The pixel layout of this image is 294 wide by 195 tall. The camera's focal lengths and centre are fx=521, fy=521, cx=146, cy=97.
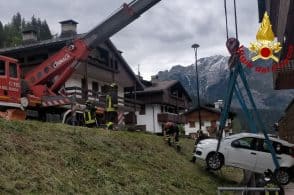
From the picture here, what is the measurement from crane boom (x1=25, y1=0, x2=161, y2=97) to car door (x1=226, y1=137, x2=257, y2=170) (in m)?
7.55

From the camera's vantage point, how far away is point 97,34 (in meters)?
24.9

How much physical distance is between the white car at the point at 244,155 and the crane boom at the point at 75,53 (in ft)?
23.1

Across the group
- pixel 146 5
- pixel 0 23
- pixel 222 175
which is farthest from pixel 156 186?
pixel 0 23

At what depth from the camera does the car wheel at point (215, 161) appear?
20438 millimetres

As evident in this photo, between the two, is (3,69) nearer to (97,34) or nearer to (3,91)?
(3,91)

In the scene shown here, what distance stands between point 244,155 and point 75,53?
958 centimetres

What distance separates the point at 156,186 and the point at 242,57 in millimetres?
4296

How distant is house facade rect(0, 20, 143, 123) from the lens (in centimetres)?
3441

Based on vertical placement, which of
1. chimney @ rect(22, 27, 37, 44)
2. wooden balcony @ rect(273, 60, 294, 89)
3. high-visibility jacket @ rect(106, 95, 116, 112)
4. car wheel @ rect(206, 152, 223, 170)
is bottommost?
car wheel @ rect(206, 152, 223, 170)

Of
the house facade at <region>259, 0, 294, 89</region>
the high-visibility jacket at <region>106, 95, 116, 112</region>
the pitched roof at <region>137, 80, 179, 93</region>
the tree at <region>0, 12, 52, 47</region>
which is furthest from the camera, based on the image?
the tree at <region>0, 12, 52, 47</region>

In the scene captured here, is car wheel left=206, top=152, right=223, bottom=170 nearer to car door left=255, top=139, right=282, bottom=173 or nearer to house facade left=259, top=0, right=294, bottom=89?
car door left=255, top=139, right=282, bottom=173

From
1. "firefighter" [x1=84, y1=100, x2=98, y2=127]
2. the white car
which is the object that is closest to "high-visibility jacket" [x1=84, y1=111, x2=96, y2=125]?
"firefighter" [x1=84, y1=100, x2=98, y2=127]

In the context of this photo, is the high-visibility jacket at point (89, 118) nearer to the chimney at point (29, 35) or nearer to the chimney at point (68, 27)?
the chimney at point (68, 27)

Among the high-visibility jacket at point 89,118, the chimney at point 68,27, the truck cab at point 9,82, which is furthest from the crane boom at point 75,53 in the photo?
the chimney at point 68,27
